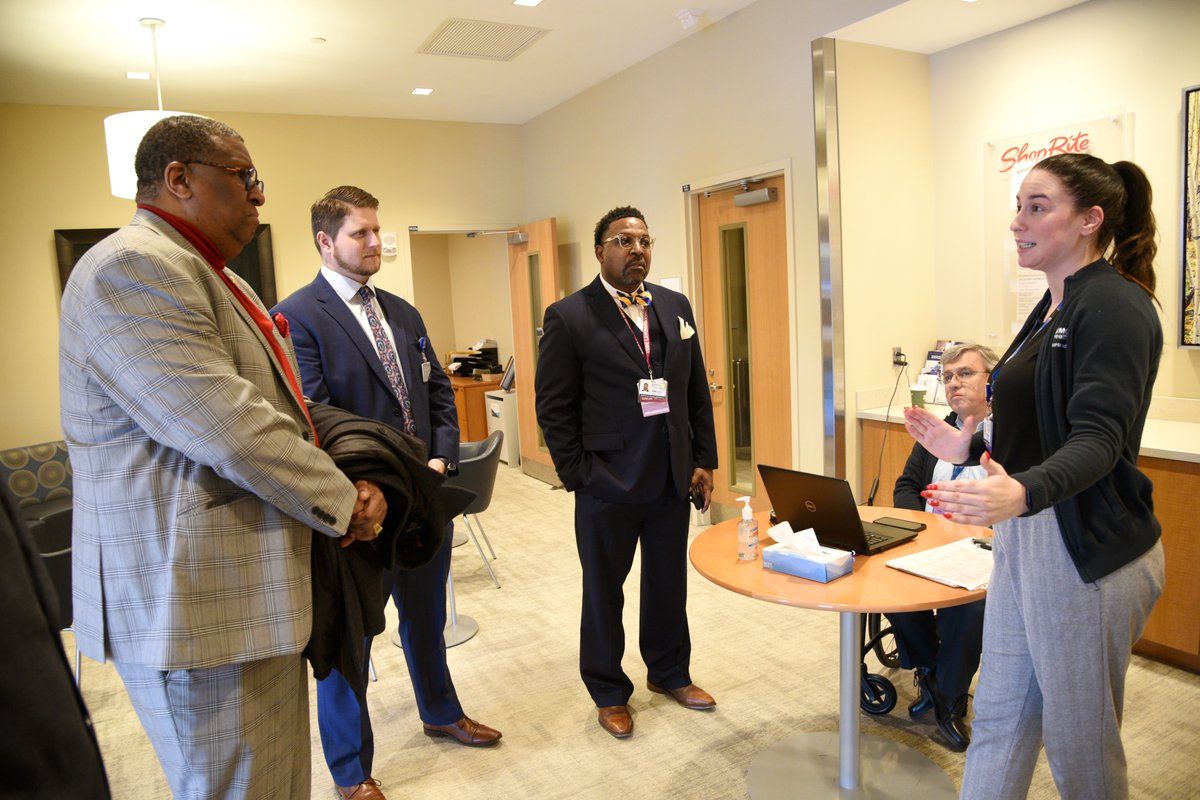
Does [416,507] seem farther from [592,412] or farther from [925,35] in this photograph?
[925,35]

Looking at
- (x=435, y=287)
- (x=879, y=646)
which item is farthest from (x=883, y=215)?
(x=435, y=287)

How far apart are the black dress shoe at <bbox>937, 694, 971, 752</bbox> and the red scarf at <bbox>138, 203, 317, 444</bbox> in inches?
82.3

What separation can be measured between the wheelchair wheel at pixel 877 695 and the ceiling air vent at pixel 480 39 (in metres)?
3.89

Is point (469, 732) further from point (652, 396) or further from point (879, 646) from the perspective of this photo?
point (879, 646)

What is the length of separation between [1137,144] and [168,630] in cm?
391

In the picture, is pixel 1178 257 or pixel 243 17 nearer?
pixel 1178 257

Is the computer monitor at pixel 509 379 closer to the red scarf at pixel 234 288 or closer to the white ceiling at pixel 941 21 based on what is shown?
the white ceiling at pixel 941 21

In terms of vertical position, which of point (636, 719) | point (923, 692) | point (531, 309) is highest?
point (531, 309)

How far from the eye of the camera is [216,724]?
135 centimetres

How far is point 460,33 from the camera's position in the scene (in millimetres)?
4586

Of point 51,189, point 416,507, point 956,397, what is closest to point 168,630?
point 416,507

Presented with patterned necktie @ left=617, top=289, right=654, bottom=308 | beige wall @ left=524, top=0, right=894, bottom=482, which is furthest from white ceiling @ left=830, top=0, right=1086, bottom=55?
patterned necktie @ left=617, top=289, right=654, bottom=308

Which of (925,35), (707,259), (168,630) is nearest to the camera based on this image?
(168,630)

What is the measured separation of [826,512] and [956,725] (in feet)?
3.11
